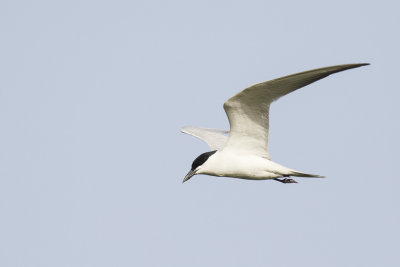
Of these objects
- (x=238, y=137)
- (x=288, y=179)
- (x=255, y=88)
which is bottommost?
(x=288, y=179)

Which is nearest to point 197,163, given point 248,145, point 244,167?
point 244,167

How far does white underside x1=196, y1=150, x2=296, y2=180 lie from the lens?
9445 millimetres

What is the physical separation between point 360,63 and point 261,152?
3258 millimetres

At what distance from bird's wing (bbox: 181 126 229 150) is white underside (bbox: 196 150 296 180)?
184 centimetres

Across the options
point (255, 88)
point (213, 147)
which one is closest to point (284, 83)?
point (255, 88)

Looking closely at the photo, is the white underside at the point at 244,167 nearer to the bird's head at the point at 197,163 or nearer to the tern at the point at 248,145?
the tern at the point at 248,145

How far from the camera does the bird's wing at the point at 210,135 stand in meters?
11.8

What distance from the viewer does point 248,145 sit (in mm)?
9500

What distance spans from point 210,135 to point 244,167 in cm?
296

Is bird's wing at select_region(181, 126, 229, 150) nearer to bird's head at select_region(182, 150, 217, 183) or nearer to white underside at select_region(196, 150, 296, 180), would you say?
bird's head at select_region(182, 150, 217, 183)

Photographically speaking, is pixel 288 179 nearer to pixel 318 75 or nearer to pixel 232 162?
pixel 232 162

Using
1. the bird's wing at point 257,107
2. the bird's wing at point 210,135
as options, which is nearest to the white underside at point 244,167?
the bird's wing at point 257,107

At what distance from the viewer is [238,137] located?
30.9 feet

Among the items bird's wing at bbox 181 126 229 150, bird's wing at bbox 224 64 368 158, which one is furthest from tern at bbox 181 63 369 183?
bird's wing at bbox 181 126 229 150
